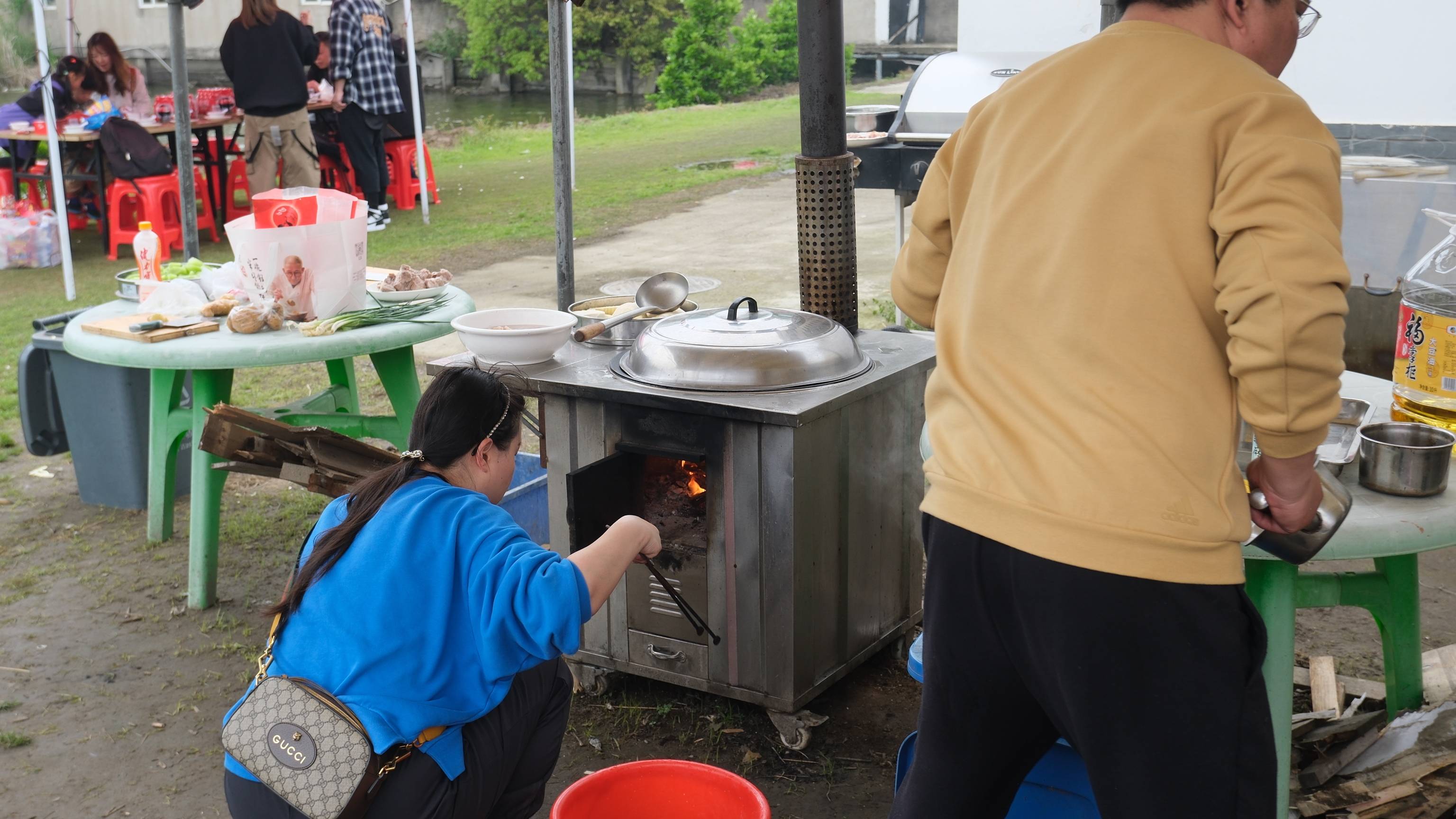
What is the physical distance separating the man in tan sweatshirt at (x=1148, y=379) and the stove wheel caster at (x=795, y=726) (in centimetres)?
140

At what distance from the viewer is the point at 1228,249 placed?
57.3 inches

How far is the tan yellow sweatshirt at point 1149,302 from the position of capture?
4.69 ft

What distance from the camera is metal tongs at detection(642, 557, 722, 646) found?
284 cm

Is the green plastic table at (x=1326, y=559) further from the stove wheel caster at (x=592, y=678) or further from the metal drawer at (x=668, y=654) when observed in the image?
the stove wheel caster at (x=592, y=678)

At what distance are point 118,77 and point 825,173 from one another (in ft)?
28.0

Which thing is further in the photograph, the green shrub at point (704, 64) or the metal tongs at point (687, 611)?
the green shrub at point (704, 64)

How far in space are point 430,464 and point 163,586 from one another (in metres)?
2.43

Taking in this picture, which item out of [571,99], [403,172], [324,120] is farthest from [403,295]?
[403,172]

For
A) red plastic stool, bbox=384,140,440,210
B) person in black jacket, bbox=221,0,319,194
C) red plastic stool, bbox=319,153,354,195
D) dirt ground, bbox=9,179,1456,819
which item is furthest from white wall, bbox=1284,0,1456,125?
red plastic stool, bbox=319,153,354,195

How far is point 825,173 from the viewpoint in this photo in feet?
10.4

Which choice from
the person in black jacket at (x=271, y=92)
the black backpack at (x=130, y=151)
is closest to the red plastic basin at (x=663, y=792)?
the person in black jacket at (x=271, y=92)

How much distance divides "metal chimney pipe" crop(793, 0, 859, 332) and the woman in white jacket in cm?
804

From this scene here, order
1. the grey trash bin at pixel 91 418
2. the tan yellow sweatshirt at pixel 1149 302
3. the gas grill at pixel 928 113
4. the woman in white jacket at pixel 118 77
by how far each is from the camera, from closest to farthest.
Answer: the tan yellow sweatshirt at pixel 1149 302 → the grey trash bin at pixel 91 418 → the gas grill at pixel 928 113 → the woman in white jacket at pixel 118 77

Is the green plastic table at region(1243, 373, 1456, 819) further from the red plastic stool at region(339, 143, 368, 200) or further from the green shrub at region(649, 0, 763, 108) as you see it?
the green shrub at region(649, 0, 763, 108)
